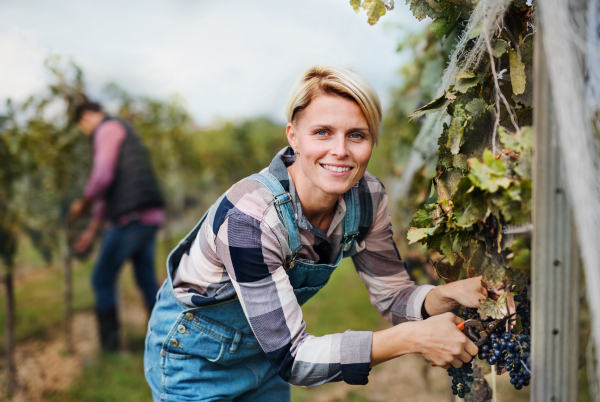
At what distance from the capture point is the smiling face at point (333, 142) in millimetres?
1357

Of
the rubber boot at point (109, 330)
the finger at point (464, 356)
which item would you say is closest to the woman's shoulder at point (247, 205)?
the finger at point (464, 356)

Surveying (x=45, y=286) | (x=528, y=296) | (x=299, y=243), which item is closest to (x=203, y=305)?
(x=299, y=243)

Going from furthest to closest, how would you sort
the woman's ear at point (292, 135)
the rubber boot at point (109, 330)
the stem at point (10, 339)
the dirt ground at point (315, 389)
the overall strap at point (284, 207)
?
the rubber boot at point (109, 330)
the dirt ground at point (315, 389)
the stem at point (10, 339)
the woman's ear at point (292, 135)
the overall strap at point (284, 207)

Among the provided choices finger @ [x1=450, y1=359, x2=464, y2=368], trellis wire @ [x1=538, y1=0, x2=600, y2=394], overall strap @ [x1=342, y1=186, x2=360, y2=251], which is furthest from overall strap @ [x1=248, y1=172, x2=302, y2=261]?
trellis wire @ [x1=538, y1=0, x2=600, y2=394]

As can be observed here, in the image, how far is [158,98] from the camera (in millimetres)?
5238

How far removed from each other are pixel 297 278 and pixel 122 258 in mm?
2521

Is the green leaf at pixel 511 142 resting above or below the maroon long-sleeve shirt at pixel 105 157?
below

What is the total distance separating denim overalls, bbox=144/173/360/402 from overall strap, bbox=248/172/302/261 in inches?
3.6

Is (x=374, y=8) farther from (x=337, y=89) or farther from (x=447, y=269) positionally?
(x=447, y=269)

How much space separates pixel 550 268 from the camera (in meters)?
0.93

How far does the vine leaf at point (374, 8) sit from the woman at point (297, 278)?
192mm

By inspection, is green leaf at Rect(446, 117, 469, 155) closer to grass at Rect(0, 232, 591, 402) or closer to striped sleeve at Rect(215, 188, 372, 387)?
striped sleeve at Rect(215, 188, 372, 387)

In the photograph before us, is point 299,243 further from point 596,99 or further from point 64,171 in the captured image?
point 64,171

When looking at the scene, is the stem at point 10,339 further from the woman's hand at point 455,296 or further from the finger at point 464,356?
the finger at point 464,356
